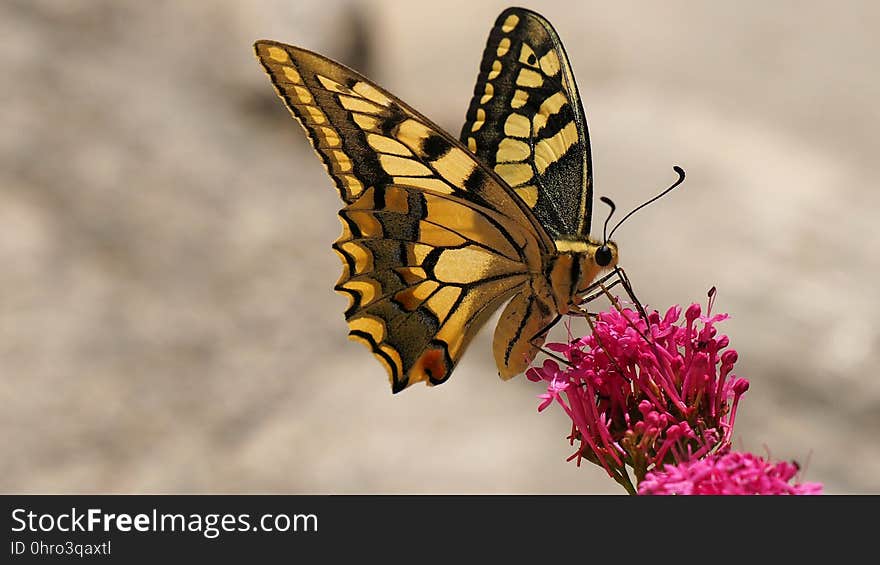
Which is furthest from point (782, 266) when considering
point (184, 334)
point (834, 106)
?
point (184, 334)

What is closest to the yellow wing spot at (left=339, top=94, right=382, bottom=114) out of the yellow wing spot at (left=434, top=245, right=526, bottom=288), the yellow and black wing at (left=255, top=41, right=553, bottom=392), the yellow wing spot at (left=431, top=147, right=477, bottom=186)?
the yellow and black wing at (left=255, top=41, right=553, bottom=392)

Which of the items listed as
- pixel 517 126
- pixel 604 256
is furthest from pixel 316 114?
pixel 604 256

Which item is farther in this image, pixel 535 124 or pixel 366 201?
pixel 535 124

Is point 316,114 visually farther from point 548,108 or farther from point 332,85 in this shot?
point 548,108

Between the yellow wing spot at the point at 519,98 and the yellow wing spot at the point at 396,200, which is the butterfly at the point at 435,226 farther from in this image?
the yellow wing spot at the point at 519,98

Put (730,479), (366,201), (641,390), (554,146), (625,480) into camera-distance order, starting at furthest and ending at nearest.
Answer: (554,146), (366,201), (641,390), (625,480), (730,479)
